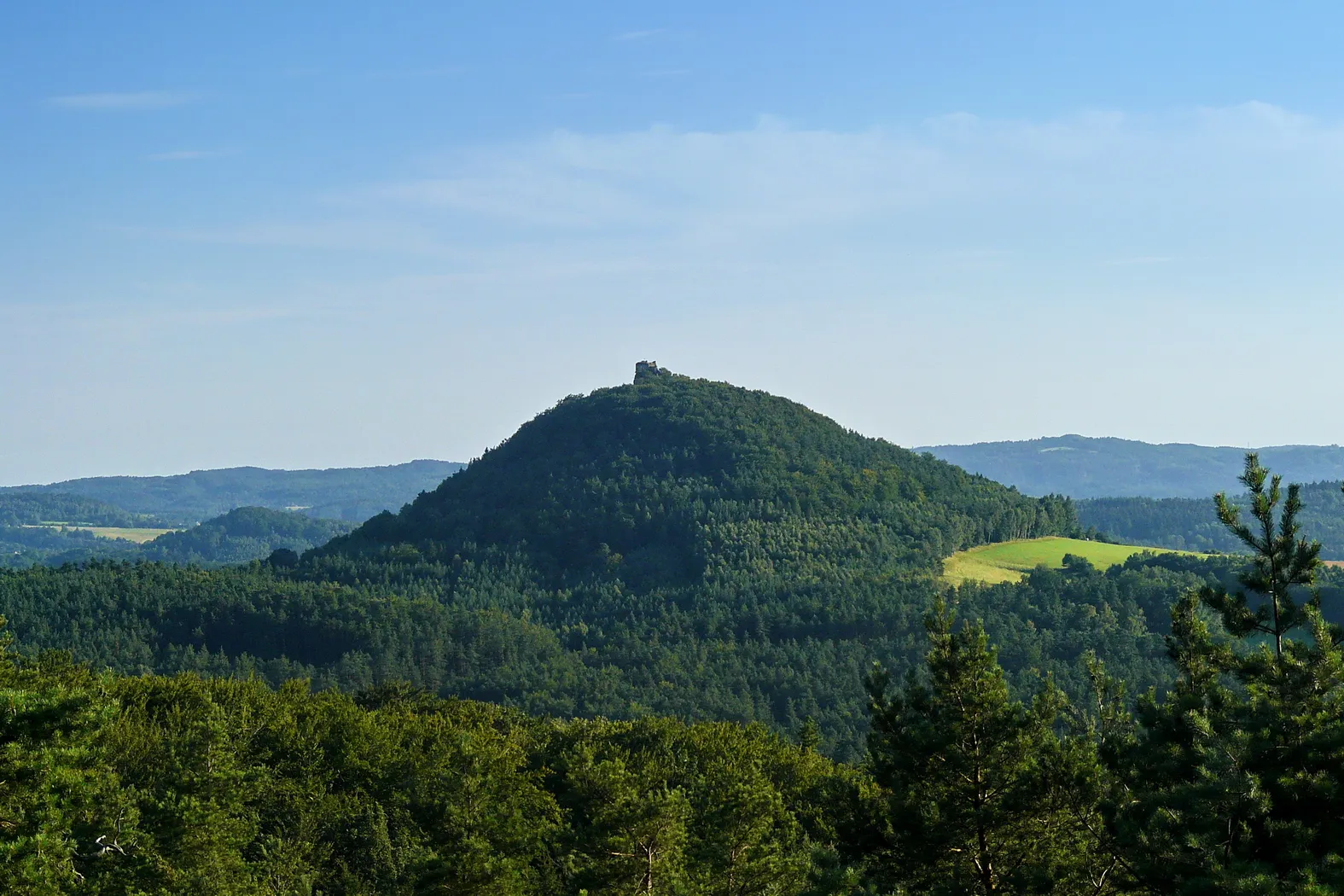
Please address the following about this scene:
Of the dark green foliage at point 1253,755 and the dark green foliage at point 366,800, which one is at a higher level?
the dark green foliage at point 1253,755

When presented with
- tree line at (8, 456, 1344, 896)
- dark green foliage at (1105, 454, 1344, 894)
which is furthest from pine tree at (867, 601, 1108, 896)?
dark green foliage at (1105, 454, 1344, 894)

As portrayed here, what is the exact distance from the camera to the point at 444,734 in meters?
79.7

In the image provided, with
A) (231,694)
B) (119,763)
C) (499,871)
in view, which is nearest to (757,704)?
(231,694)

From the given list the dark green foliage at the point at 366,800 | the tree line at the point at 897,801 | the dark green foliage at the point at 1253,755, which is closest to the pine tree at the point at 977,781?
the tree line at the point at 897,801

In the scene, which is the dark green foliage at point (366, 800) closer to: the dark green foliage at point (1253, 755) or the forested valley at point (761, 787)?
the forested valley at point (761, 787)

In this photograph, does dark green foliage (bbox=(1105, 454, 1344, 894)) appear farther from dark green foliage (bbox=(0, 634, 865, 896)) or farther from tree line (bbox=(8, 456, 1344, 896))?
dark green foliage (bbox=(0, 634, 865, 896))

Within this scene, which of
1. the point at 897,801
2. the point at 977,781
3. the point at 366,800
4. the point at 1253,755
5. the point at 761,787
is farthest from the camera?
the point at 366,800

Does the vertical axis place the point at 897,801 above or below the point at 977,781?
below

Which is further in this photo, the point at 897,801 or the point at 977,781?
the point at 897,801

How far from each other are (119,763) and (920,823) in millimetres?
47422

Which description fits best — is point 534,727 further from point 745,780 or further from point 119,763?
point 745,780

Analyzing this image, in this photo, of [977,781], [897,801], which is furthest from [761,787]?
[977,781]

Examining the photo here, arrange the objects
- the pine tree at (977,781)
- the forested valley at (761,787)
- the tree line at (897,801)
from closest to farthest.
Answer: the tree line at (897,801)
the forested valley at (761,787)
the pine tree at (977,781)

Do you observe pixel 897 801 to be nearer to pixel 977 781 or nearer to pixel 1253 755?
pixel 977 781
